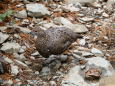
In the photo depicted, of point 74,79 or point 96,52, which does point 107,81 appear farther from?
point 96,52

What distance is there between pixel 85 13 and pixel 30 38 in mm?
1584

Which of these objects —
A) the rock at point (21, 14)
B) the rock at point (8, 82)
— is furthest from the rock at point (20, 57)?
the rock at point (21, 14)

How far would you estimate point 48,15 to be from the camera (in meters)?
6.18

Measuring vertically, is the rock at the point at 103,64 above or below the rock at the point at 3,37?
below

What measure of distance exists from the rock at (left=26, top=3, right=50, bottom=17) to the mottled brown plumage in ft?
4.09

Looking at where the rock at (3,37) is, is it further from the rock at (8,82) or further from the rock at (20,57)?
the rock at (8,82)

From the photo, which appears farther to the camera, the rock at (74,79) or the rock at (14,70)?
the rock at (14,70)

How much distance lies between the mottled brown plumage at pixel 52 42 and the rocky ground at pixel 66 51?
0.37 ft

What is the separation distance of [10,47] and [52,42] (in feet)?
2.55

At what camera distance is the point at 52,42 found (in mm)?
4688

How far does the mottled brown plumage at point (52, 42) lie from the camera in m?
4.69

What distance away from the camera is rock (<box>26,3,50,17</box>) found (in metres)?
6.04

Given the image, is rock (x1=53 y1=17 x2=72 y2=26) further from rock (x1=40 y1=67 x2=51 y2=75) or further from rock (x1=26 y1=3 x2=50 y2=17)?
rock (x1=40 y1=67 x2=51 y2=75)

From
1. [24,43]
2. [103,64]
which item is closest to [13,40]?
[24,43]
